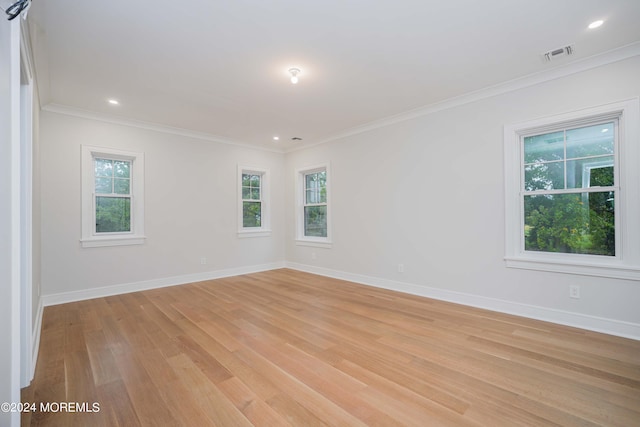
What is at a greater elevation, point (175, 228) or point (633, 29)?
point (633, 29)

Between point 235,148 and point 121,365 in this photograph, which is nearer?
point 121,365

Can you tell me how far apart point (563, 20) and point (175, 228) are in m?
5.62

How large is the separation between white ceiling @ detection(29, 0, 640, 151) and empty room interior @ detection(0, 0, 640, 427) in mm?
27

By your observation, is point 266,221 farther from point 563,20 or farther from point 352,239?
point 563,20

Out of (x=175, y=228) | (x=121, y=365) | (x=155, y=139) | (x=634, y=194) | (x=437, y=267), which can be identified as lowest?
(x=121, y=365)

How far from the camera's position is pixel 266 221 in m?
6.50

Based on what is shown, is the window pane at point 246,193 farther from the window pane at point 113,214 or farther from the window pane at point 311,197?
the window pane at point 113,214

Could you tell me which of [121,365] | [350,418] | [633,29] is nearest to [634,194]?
[633,29]

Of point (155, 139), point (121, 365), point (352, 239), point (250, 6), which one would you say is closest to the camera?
point (250, 6)

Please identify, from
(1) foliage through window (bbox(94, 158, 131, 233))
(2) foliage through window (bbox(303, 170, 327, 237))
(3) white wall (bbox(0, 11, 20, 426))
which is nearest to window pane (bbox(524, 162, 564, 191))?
(2) foliage through window (bbox(303, 170, 327, 237))

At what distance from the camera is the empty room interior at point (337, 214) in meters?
1.92

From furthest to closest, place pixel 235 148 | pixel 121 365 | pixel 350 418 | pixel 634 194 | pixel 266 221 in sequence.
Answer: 1. pixel 266 221
2. pixel 235 148
3. pixel 634 194
4. pixel 121 365
5. pixel 350 418

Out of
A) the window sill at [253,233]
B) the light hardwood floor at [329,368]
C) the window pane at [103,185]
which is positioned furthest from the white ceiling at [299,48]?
the light hardwood floor at [329,368]

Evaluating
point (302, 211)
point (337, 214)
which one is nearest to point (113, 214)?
point (302, 211)
